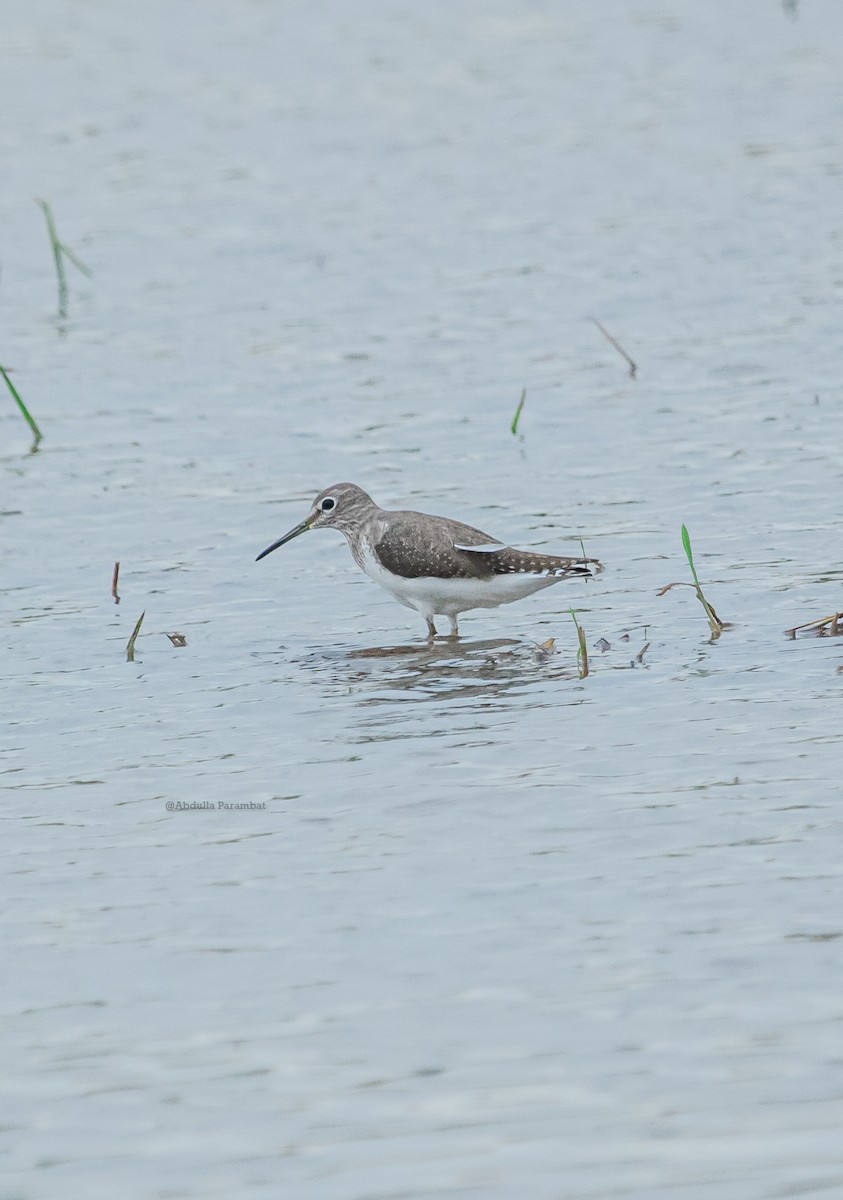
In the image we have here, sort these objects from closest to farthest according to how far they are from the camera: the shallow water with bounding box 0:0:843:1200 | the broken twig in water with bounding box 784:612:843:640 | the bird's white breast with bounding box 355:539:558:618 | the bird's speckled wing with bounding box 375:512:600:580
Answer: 1. the shallow water with bounding box 0:0:843:1200
2. the broken twig in water with bounding box 784:612:843:640
3. the bird's speckled wing with bounding box 375:512:600:580
4. the bird's white breast with bounding box 355:539:558:618

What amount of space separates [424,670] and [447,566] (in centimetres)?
73

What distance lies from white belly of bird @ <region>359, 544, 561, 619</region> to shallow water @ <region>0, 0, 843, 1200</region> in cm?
24

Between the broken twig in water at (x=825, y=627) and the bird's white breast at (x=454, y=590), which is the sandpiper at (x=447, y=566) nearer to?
the bird's white breast at (x=454, y=590)

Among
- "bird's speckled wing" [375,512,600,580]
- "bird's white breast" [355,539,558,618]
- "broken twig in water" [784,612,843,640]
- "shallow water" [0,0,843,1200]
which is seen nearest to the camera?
"shallow water" [0,0,843,1200]

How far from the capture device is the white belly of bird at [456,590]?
423 inches

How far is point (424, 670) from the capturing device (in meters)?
10.3

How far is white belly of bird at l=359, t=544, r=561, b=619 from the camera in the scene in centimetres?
1073

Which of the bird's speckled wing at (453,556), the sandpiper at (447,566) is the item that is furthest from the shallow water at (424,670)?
the bird's speckled wing at (453,556)

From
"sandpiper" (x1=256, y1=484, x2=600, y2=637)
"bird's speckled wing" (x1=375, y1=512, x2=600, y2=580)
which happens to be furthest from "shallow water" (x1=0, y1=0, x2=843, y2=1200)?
"bird's speckled wing" (x1=375, y1=512, x2=600, y2=580)

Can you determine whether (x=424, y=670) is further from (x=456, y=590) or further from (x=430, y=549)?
(x=430, y=549)

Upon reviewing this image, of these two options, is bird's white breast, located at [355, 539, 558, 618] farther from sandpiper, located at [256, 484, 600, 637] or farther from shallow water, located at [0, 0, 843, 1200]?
shallow water, located at [0, 0, 843, 1200]

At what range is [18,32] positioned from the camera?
30.4 m

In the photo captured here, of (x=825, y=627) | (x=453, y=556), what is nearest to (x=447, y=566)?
(x=453, y=556)

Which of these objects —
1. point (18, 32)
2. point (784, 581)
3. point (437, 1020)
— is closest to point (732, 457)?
point (784, 581)
